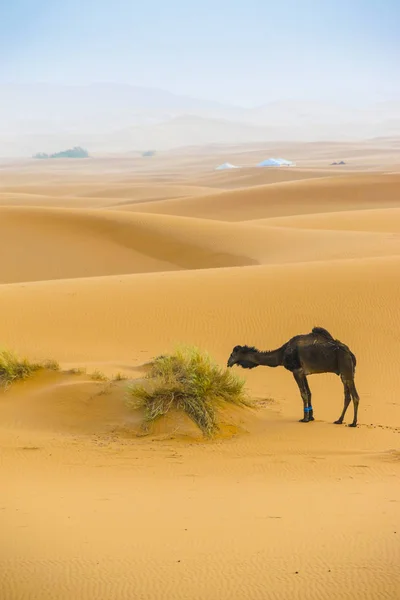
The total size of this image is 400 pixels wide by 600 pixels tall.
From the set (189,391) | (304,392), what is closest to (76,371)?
(189,391)

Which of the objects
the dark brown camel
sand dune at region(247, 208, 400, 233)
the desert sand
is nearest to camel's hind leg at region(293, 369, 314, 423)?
the dark brown camel

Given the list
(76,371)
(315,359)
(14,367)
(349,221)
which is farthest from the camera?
(349,221)

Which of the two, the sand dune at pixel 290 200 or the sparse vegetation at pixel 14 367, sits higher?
the sand dune at pixel 290 200

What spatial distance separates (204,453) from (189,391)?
106 centimetres

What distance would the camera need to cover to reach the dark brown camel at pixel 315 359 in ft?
31.9

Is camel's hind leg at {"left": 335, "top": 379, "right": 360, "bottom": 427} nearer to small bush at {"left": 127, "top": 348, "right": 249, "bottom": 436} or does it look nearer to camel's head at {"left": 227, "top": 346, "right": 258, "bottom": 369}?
camel's head at {"left": 227, "top": 346, "right": 258, "bottom": 369}

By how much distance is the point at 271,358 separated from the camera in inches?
398

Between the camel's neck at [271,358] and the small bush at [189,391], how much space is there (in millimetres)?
366

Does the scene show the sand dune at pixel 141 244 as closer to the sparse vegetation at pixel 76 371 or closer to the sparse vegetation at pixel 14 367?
the sparse vegetation at pixel 76 371

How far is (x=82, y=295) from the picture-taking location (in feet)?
55.4

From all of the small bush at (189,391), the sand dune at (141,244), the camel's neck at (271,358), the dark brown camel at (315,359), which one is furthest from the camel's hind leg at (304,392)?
the sand dune at (141,244)

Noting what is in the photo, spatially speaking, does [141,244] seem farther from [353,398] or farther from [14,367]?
[353,398]

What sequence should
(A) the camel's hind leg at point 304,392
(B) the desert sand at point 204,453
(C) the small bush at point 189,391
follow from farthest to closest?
(A) the camel's hind leg at point 304,392 → (C) the small bush at point 189,391 → (B) the desert sand at point 204,453

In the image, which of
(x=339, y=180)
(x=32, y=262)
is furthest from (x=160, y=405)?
(x=339, y=180)
